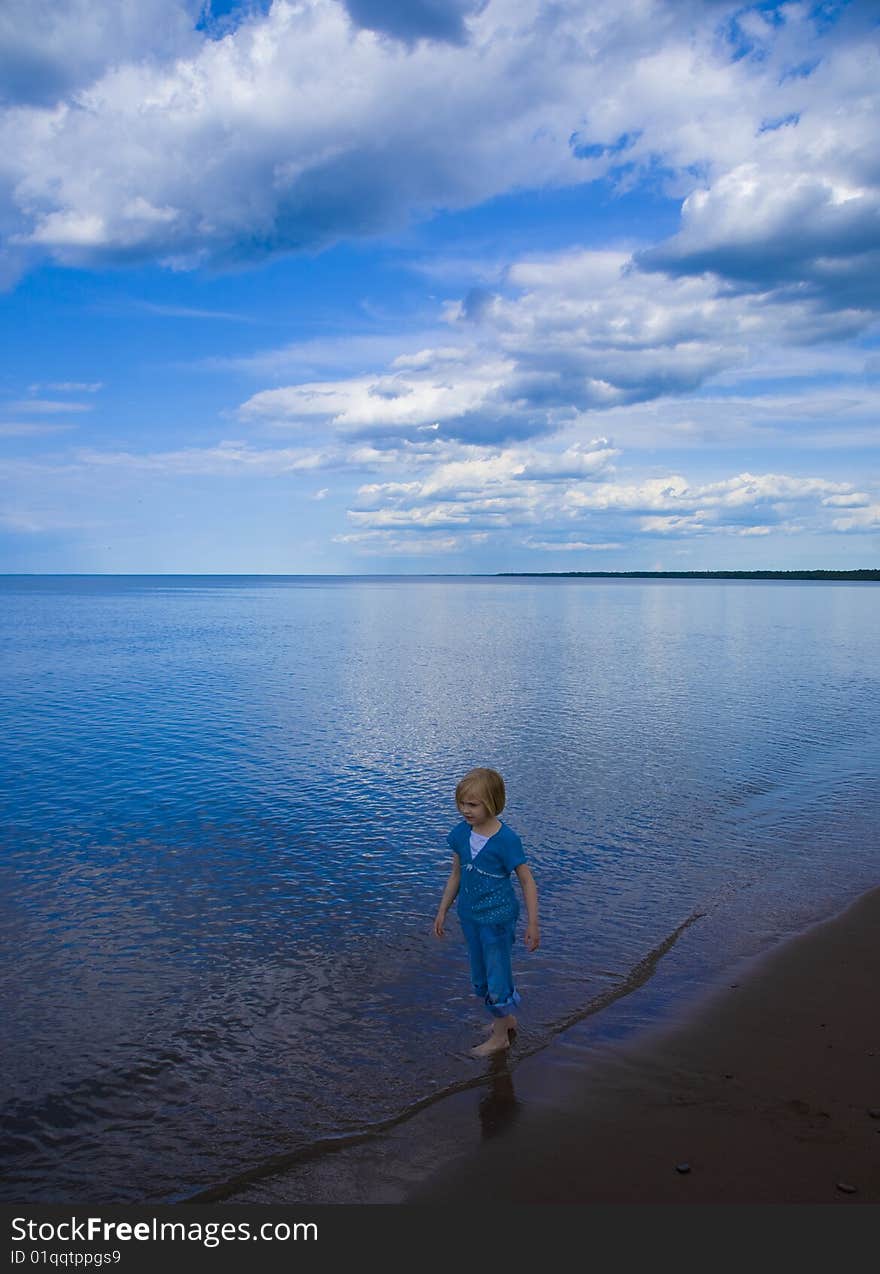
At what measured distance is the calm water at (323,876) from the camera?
296 inches

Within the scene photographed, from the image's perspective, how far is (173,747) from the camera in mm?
23953

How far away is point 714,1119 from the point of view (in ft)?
21.7

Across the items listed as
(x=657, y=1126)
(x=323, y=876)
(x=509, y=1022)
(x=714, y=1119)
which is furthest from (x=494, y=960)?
(x=323, y=876)

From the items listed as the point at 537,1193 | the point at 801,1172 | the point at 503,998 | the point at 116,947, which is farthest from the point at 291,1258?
the point at 116,947

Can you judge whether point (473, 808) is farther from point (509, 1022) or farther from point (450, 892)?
point (509, 1022)

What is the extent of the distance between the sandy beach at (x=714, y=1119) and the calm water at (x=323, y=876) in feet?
3.17

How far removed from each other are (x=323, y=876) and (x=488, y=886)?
683cm

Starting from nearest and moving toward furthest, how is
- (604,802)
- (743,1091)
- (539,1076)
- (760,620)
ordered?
(743,1091) → (539,1076) → (604,802) → (760,620)

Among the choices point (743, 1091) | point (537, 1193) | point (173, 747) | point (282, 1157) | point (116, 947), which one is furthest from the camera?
point (173, 747)

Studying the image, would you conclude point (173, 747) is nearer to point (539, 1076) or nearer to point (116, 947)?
point (116, 947)

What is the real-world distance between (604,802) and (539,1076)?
11.0 m

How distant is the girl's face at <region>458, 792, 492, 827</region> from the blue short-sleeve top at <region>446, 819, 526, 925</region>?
150mm

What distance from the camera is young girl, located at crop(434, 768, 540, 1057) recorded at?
7.15 m

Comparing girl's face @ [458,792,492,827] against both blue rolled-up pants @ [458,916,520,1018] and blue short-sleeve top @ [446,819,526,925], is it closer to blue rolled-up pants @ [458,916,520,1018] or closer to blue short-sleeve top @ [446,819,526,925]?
blue short-sleeve top @ [446,819,526,925]
